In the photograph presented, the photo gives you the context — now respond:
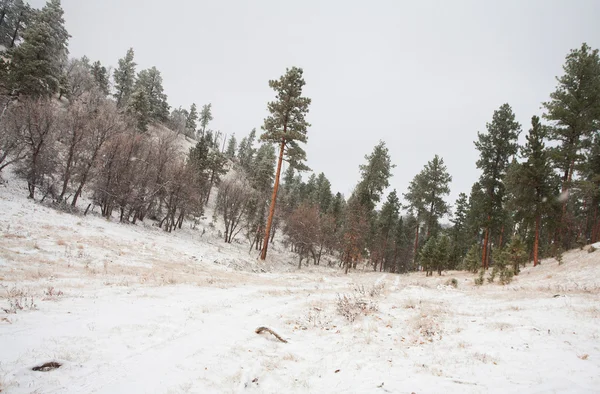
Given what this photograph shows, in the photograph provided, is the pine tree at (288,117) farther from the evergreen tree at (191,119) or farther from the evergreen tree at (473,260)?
the evergreen tree at (191,119)

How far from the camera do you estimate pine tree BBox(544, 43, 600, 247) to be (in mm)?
20516

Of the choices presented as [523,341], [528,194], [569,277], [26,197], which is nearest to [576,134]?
[528,194]

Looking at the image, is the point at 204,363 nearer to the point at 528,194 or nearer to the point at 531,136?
the point at 528,194

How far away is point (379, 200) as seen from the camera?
36.5 meters

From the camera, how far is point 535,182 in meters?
19.5

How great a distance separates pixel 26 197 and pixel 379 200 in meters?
35.6

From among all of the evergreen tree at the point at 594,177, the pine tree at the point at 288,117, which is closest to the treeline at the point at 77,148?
the pine tree at the point at 288,117

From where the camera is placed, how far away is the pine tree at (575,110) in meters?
20.5

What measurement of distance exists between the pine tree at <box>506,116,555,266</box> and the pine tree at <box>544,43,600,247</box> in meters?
1.97

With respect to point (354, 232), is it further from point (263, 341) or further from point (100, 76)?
point (100, 76)

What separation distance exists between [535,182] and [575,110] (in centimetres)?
765

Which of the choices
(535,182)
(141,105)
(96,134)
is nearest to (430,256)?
A: (535,182)

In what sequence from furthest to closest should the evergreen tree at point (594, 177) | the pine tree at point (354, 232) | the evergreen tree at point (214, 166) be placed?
the evergreen tree at point (214, 166) < the pine tree at point (354, 232) < the evergreen tree at point (594, 177)

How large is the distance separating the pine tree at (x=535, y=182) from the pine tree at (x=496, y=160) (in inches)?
230
